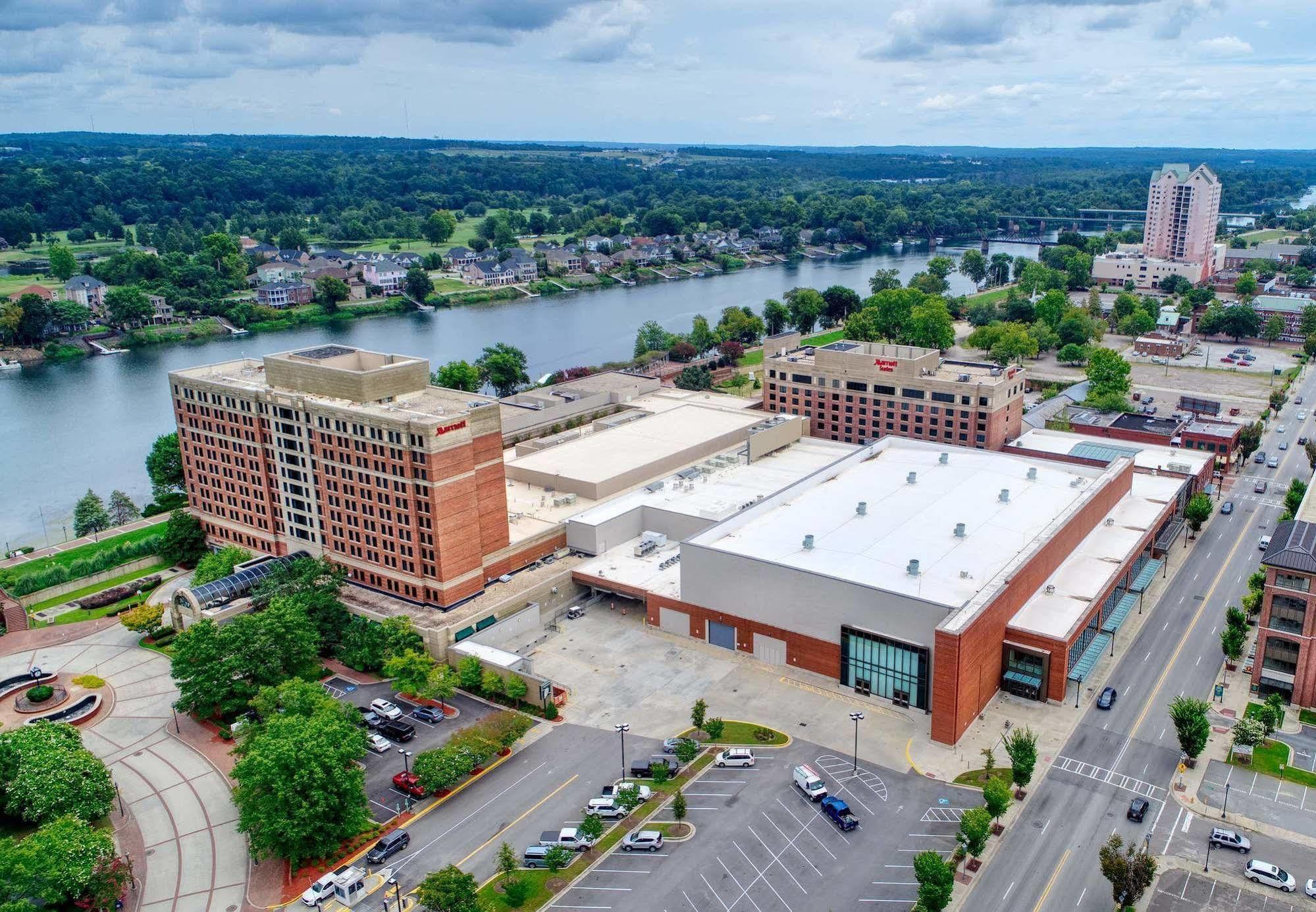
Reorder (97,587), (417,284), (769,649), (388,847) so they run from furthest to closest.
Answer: (417,284) < (97,587) < (769,649) < (388,847)

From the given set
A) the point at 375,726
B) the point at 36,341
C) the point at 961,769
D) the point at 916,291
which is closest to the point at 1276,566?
the point at 961,769

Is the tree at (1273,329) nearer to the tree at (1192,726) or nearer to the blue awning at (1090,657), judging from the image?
the blue awning at (1090,657)

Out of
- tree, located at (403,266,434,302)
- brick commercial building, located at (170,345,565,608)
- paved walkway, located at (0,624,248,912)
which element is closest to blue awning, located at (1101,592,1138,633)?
brick commercial building, located at (170,345,565,608)

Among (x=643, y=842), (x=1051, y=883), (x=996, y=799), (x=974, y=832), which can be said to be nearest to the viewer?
(x=974, y=832)

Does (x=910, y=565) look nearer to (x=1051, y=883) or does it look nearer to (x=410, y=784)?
(x=1051, y=883)

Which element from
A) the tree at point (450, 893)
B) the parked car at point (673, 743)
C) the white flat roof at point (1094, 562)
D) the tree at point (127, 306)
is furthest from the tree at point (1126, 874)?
the tree at point (127, 306)

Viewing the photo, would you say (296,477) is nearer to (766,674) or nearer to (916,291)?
(766,674)

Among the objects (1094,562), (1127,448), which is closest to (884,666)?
(1094,562)
